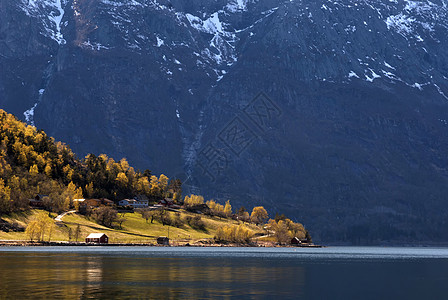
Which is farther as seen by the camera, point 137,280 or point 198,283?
point 137,280

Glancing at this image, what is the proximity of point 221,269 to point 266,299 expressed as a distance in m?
41.5

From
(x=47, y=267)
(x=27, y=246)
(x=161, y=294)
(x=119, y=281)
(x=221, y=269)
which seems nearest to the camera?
(x=161, y=294)

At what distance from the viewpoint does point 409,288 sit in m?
89.4

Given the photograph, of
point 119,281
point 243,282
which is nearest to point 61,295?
point 119,281

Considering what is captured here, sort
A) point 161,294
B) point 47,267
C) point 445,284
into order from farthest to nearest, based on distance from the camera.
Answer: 1. point 47,267
2. point 445,284
3. point 161,294

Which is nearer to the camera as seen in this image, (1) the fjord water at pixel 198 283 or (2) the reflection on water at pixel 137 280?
(2) the reflection on water at pixel 137 280

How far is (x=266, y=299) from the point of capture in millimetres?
72375

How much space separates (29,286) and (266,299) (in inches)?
1031

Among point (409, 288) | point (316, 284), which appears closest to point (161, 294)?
point (316, 284)

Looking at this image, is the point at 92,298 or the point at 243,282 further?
the point at 243,282

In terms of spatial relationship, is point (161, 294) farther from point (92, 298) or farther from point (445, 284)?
point (445, 284)

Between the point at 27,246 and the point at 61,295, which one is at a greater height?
the point at 27,246

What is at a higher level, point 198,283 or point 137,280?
point 137,280

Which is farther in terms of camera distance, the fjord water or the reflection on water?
the fjord water
